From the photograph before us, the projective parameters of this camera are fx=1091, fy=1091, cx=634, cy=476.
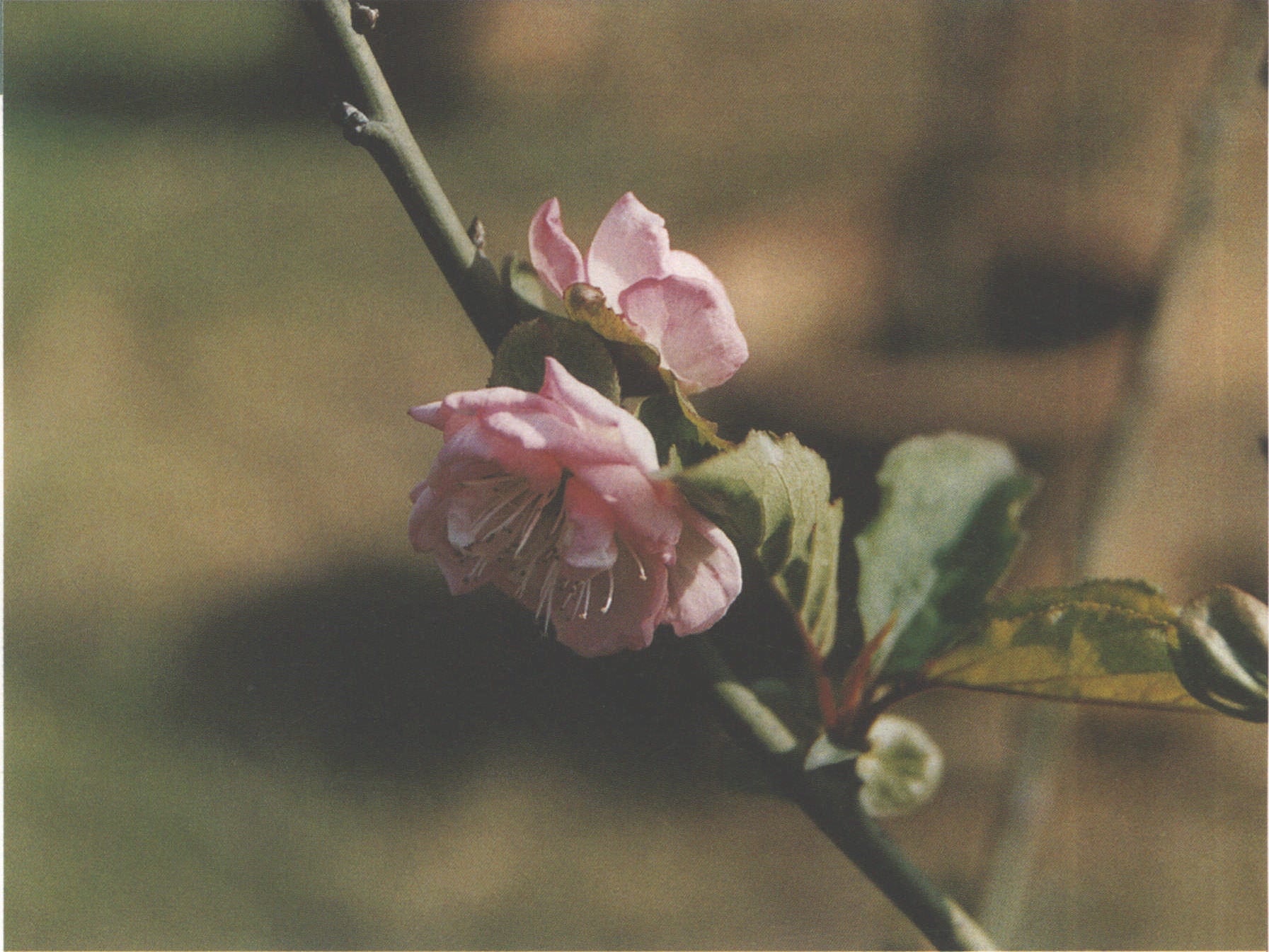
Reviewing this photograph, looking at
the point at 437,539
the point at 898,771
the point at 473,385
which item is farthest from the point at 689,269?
the point at 473,385

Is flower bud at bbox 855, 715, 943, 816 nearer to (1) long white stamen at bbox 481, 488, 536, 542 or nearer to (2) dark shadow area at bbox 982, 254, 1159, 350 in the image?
(1) long white stamen at bbox 481, 488, 536, 542

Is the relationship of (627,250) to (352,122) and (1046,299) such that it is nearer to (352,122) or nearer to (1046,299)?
(352,122)

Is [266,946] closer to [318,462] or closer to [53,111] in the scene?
[318,462]

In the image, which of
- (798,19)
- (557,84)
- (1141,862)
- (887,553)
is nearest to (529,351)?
(887,553)

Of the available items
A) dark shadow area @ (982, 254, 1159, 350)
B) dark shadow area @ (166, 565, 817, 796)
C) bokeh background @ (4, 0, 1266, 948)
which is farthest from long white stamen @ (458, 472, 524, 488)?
dark shadow area @ (982, 254, 1159, 350)

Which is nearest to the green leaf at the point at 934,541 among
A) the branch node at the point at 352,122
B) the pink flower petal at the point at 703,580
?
the pink flower petal at the point at 703,580

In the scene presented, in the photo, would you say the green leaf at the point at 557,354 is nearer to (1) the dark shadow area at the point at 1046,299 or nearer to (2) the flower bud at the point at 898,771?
(2) the flower bud at the point at 898,771
